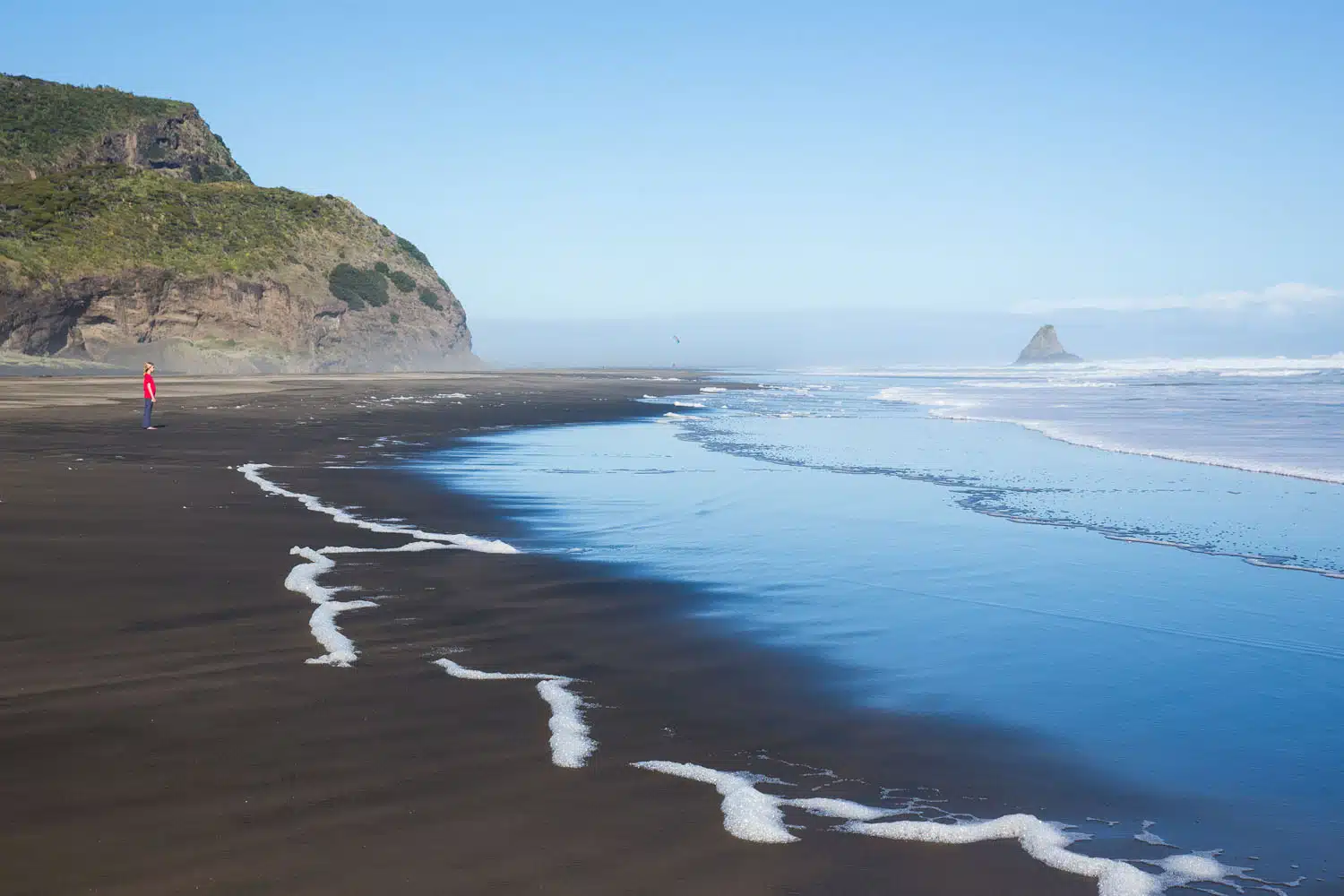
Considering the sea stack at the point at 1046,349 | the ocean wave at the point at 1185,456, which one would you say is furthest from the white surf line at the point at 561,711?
the sea stack at the point at 1046,349

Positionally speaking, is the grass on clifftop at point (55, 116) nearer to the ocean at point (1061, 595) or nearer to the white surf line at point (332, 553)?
the ocean at point (1061, 595)

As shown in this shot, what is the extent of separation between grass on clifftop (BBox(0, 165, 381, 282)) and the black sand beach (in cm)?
5373

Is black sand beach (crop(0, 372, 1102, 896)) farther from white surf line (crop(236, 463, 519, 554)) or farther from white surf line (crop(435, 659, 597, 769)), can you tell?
white surf line (crop(236, 463, 519, 554))

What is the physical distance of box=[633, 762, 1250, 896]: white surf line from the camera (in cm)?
353

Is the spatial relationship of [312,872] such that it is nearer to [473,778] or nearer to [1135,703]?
[473,778]

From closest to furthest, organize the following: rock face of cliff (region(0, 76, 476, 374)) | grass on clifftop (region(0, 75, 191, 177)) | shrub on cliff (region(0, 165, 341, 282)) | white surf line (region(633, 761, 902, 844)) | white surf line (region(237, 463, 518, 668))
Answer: white surf line (region(633, 761, 902, 844))
white surf line (region(237, 463, 518, 668))
rock face of cliff (region(0, 76, 476, 374))
shrub on cliff (region(0, 165, 341, 282))
grass on clifftop (region(0, 75, 191, 177))

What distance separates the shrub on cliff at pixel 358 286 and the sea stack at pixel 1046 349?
420ft

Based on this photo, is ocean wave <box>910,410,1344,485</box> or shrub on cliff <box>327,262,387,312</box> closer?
ocean wave <box>910,410,1344,485</box>

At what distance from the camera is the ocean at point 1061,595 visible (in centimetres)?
406

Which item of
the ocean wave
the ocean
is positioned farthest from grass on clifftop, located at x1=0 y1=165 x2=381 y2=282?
the ocean wave

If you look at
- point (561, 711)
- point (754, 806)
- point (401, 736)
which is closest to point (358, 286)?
point (561, 711)

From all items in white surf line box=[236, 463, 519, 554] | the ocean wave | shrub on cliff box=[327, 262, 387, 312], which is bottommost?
white surf line box=[236, 463, 519, 554]

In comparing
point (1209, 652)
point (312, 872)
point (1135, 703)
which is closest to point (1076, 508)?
point (1209, 652)

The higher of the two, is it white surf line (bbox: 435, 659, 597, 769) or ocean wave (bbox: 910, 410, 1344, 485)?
ocean wave (bbox: 910, 410, 1344, 485)
